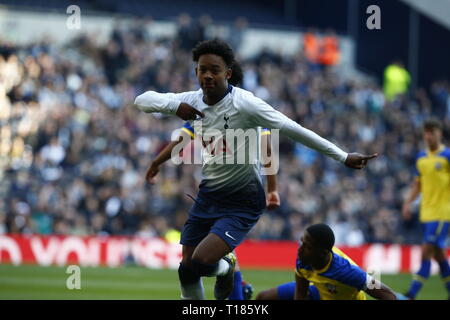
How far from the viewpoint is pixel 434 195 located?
37.6 ft

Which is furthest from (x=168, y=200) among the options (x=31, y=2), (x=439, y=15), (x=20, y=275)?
(x=439, y=15)

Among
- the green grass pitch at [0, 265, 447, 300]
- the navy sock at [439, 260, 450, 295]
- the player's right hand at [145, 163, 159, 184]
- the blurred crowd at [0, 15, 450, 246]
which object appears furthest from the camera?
the blurred crowd at [0, 15, 450, 246]

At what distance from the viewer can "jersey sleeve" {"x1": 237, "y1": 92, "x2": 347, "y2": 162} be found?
6.64 meters

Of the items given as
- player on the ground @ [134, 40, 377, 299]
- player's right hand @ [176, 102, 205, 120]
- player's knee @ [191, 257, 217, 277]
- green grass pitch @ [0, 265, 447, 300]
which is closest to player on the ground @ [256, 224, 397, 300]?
player on the ground @ [134, 40, 377, 299]

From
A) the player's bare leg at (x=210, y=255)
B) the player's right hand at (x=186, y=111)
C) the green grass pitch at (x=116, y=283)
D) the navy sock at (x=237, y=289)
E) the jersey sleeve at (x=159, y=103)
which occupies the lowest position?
the green grass pitch at (x=116, y=283)

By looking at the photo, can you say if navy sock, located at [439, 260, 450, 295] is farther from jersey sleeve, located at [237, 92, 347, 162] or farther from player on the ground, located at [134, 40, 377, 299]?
jersey sleeve, located at [237, 92, 347, 162]

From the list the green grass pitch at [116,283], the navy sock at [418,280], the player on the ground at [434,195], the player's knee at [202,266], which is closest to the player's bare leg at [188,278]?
the player's knee at [202,266]

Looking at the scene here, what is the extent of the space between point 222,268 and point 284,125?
146 centimetres

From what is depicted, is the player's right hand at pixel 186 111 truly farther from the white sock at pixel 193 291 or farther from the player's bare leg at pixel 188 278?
the white sock at pixel 193 291

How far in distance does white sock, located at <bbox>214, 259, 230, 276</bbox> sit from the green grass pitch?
111 inches

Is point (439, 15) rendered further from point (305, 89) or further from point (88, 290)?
point (88, 290)

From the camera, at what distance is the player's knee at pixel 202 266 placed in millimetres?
6934

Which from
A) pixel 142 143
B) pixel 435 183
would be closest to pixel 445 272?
pixel 435 183

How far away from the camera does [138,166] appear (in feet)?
63.4
